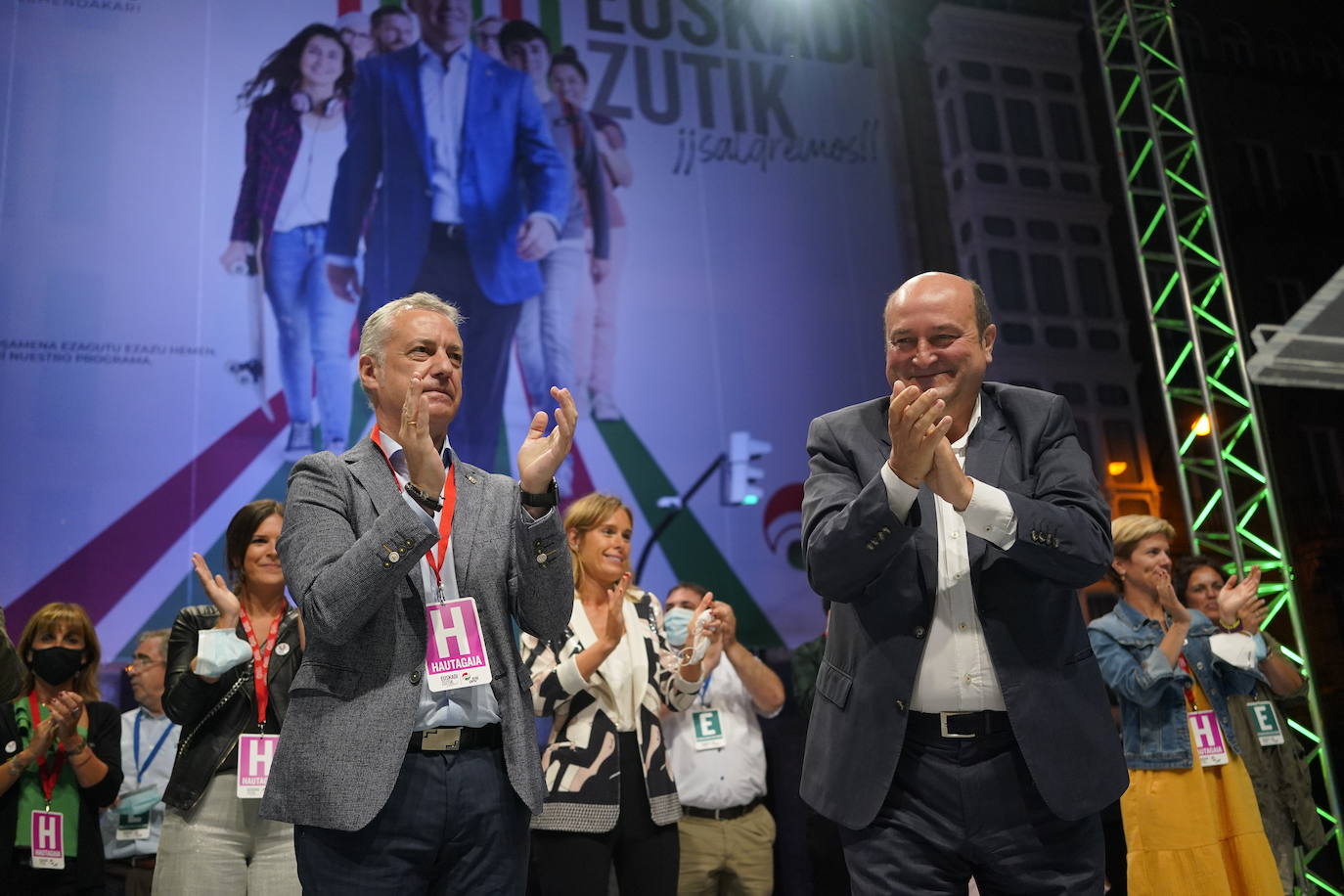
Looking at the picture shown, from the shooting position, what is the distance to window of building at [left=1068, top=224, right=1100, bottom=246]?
322 inches

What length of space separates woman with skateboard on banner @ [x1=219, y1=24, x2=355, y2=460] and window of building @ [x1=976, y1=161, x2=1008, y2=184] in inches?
173

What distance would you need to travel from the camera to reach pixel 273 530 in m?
3.09

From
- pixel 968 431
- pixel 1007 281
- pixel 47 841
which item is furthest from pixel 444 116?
pixel 968 431

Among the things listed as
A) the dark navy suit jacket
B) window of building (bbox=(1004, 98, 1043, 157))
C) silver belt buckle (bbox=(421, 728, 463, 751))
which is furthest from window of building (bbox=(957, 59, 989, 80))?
silver belt buckle (bbox=(421, 728, 463, 751))

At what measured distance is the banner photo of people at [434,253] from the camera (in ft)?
19.6

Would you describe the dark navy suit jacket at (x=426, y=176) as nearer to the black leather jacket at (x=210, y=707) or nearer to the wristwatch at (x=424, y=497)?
the black leather jacket at (x=210, y=707)

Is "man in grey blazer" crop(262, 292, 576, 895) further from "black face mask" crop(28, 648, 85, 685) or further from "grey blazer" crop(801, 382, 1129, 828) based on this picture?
"black face mask" crop(28, 648, 85, 685)

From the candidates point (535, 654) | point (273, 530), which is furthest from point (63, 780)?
point (535, 654)

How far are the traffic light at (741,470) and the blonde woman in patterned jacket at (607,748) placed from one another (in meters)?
3.33

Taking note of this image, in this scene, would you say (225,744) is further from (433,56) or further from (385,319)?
(433,56)

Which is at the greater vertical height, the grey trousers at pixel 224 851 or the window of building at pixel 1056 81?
the window of building at pixel 1056 81

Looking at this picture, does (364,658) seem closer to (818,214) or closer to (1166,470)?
(818,214)

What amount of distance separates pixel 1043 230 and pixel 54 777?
7064 mm

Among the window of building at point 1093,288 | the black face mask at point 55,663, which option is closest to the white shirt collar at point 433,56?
the black face mask at point 55,663
